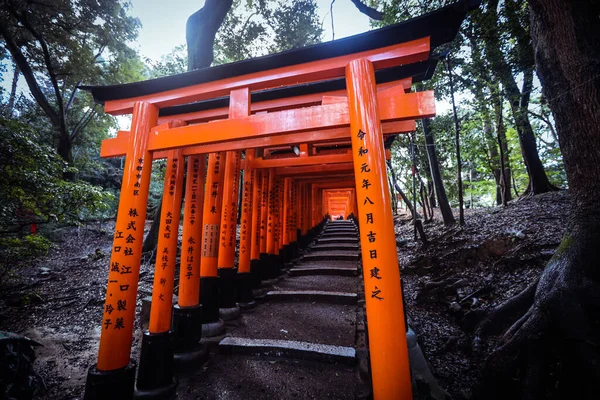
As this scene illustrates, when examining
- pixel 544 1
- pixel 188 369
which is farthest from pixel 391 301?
pixel 544 1

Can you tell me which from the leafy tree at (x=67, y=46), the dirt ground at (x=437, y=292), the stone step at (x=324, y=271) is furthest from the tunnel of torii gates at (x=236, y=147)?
the leafy tree at (x=67, y=46)

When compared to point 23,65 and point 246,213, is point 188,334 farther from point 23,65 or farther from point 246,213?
point 23,65

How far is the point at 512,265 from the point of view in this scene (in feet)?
16.4

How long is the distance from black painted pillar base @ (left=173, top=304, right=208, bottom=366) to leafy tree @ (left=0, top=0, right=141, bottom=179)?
9.29 metres

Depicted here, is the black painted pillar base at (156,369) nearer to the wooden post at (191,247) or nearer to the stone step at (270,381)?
the stone step at (270,381)

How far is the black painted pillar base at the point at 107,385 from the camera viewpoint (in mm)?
2836

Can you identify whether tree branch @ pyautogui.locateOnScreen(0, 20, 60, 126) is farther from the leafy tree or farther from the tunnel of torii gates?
the tunnel of torii gates

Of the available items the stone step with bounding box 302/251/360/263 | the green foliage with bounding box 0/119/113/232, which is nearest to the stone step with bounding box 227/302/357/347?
the stone step with bounding box 302/251/360/263

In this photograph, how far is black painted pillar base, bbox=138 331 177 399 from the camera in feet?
10.8

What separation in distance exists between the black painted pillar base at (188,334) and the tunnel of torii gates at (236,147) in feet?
0.05

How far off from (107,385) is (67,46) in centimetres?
1505

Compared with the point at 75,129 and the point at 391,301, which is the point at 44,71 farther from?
the point at 391,301

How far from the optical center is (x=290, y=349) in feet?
12.7

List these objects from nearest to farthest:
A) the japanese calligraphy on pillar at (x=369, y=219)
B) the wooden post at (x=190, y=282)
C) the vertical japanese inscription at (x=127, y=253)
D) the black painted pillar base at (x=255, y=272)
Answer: the japanese calligraphy on pillar at (x=369, y=219)
the vertical japanese inscription at (x=127, y=253)
the wooden post at (x=190, y=282)
the black painted pillar base at (x=255, y=272)
